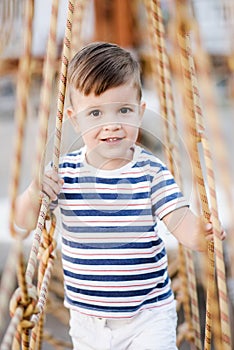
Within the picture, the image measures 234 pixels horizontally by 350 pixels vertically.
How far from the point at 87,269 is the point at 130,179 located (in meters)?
0.12

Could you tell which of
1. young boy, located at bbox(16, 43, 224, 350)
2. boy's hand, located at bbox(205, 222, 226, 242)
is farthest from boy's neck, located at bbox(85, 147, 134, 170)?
boy's hand, located at bbox(205, 222, 226, 242)

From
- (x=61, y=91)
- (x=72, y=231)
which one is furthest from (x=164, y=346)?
(x=61, y=91)

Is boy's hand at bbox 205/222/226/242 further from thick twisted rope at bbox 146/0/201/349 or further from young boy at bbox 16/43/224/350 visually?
thick twisted rope at bbox 146/0/201/349

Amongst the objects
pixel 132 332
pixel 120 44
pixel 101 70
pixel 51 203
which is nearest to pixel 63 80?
pixel 101 70

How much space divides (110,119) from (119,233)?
5.2 inches

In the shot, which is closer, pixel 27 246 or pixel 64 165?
pixel 64 165

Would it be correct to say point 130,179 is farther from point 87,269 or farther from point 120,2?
point 120,2

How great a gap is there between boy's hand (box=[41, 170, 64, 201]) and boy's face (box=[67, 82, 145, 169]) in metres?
0.05

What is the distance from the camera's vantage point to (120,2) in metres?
2.89

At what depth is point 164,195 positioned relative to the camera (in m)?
0.84

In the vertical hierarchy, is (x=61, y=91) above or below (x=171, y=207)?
above

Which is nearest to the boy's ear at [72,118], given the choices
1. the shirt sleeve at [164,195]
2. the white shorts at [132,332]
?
the shirt sleeve at [164,195]

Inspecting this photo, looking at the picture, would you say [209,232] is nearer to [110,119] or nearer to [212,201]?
[212,201]

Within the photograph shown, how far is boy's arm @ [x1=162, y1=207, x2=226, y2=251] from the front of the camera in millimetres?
810
